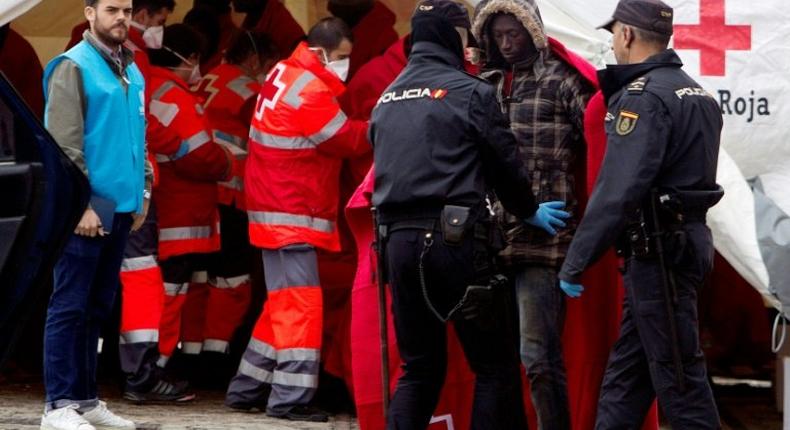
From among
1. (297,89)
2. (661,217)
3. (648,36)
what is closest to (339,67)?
(297,89)

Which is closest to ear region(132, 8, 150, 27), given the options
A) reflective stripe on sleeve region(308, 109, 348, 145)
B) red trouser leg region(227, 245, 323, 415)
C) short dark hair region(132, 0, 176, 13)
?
short dark hair region(132, 0, 176, 13)

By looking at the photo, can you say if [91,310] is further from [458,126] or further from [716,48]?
[716,48]

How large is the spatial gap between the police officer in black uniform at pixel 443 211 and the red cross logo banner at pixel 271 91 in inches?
61.1

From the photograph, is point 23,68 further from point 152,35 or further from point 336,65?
point 336,65

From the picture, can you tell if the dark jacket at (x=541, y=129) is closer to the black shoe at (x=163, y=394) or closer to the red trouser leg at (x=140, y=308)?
the red trouser leg at (x=140, y=308)

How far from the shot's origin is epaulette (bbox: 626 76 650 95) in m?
5.80

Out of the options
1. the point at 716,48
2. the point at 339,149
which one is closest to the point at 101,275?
the point at 339,149

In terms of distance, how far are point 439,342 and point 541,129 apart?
92cm

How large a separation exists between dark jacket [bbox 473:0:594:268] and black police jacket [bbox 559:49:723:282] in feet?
1.24

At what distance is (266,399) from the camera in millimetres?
7996

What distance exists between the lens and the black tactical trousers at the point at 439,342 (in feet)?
19.0

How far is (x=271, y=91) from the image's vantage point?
24.9 ft

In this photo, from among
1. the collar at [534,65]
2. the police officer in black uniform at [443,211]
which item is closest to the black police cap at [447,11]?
the police officer in black uniform at [443,211]

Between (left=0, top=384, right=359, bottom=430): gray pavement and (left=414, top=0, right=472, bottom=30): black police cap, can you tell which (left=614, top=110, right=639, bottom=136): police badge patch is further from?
(left=0, top=384, right=359, bottom=430): gray pavement
